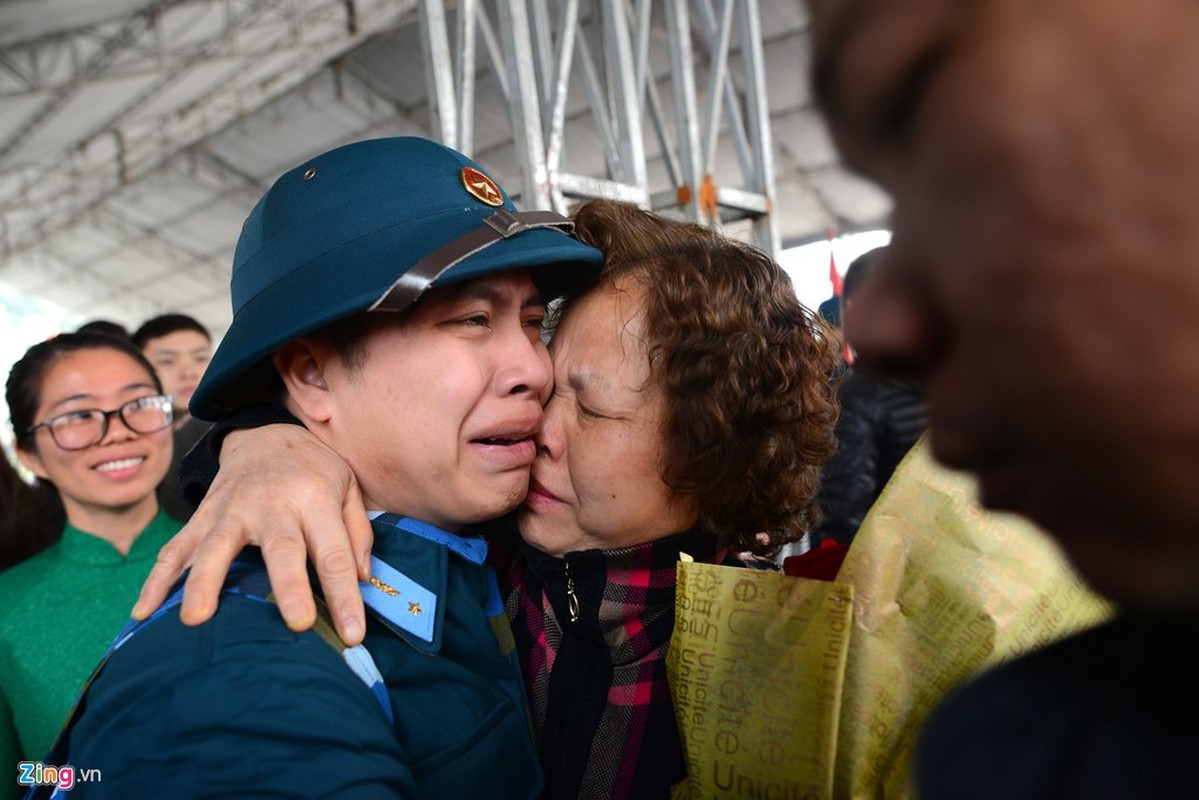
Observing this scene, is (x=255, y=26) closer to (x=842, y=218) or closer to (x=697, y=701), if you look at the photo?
(x=842, y=218)

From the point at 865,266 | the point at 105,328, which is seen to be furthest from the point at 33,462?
the point at 865,266

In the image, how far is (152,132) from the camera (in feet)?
41.9

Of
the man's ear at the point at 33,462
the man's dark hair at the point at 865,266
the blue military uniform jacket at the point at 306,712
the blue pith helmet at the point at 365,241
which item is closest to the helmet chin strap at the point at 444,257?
the blue pith helmet at the point at 365,241

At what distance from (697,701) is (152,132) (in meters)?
13.9

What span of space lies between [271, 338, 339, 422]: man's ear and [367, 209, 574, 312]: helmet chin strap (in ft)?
0.55

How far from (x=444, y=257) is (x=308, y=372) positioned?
10.9 inches

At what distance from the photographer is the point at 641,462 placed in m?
1.29

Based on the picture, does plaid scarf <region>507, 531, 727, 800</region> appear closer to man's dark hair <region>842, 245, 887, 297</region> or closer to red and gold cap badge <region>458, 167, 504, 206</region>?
red and gold cap badge <region>458, 167, 504, 206</region>

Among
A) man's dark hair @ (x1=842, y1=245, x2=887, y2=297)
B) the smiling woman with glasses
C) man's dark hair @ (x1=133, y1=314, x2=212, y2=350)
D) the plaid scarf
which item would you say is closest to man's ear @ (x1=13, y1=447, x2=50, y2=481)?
the smiling woman with glasses

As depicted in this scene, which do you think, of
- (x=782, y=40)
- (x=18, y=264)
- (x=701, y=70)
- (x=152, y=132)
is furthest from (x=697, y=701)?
(x=18, y=264)

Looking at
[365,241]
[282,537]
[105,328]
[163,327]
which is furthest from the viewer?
[163,327]

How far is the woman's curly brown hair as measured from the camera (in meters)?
1.29

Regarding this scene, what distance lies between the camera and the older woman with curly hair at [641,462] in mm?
1153

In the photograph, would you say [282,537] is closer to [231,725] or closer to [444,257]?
[231,725]
